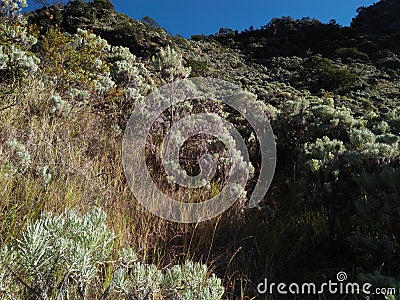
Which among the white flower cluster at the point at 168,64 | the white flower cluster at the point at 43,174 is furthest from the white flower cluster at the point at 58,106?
the white flower cluster at the point at 43,174

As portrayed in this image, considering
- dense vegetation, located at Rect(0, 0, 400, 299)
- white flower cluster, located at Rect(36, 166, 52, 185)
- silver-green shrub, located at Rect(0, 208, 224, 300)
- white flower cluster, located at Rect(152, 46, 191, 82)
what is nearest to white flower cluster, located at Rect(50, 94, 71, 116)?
dense vegetation, located at Rect(0, 0, 400, 299)

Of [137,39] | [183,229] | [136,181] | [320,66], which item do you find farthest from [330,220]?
[320,66]

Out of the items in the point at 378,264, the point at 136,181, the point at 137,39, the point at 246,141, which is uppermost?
the point at 137,39

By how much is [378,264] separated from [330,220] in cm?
57

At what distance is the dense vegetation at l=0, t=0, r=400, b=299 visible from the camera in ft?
3.81

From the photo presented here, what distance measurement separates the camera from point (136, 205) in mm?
2785

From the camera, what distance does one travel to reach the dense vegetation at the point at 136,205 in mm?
1162

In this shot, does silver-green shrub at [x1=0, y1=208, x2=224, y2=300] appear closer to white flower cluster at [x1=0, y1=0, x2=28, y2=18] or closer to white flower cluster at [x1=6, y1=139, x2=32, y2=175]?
white flower cluster at [x1=6, y1=139, x2=32, y2=175]

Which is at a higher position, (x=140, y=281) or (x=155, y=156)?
(x=155, y=156)

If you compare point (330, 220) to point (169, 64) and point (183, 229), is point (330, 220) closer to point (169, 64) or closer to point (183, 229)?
point (183, 229)

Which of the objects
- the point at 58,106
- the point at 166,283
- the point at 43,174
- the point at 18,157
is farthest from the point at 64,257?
the point at 58,106

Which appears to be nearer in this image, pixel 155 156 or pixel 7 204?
pixel 7 204

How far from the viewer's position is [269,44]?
116 ft

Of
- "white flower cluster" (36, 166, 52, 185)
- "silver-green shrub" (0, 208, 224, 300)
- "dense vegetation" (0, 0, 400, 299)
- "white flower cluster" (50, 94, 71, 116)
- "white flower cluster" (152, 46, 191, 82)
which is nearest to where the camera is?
"silver-green shrub" (0, 208, 224, 300)
